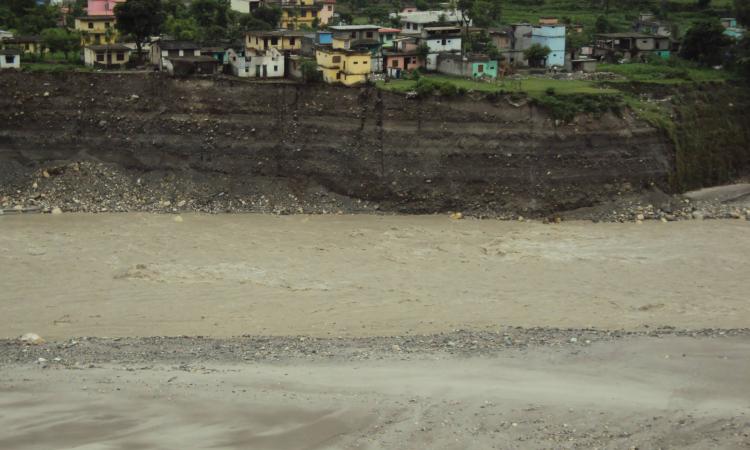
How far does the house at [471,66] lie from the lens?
120 feet

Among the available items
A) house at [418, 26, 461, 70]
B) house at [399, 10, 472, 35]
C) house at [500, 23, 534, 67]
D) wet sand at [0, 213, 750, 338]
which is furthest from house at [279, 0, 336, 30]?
wet sand at [0, 213, 750, 338]

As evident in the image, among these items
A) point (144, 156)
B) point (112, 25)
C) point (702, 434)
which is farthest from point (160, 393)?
point (112, 25)

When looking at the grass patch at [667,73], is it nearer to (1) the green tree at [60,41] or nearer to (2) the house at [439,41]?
(2) the house at [439,41]

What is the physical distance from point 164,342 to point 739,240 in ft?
55.3

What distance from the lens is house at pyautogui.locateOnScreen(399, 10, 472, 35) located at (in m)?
42.0

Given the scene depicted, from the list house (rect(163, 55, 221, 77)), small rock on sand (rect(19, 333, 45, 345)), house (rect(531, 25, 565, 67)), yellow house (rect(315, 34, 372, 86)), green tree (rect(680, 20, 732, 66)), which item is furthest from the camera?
house (rect(531, 25, 565, 67))

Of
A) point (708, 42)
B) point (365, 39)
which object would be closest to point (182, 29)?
point (365, 39)

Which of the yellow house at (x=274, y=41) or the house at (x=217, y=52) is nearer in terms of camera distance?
the house at (x=217, y=52)

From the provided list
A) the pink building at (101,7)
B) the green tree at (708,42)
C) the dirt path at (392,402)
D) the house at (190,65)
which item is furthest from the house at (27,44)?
the green tree at (708,42)

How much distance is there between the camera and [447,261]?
26.4 meters

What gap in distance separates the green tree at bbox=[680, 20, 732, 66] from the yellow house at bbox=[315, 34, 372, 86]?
14.0m

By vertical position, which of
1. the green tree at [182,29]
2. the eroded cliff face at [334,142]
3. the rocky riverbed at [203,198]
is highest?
the green tree at [182,29]

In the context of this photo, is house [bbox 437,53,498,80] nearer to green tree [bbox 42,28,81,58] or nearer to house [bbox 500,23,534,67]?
house [bbox 500,23,534,67]

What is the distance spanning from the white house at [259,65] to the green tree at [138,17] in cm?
368
